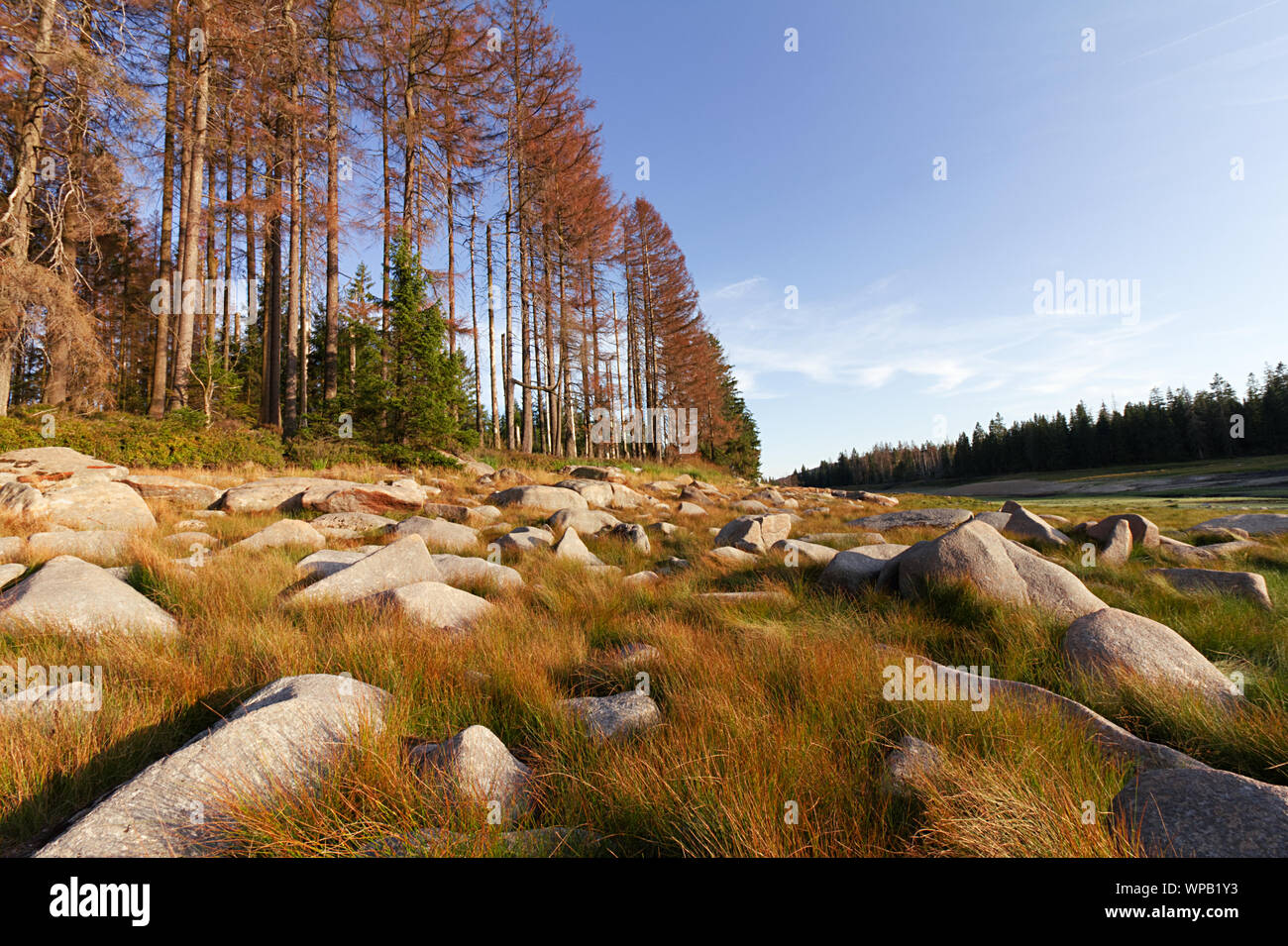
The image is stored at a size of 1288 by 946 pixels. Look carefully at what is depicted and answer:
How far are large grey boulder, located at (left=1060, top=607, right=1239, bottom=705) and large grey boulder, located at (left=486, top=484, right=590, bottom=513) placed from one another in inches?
298

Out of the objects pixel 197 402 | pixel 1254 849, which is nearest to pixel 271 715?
pixel 1254 849

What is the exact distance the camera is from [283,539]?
17.8ft

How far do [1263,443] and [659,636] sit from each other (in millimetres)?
81835

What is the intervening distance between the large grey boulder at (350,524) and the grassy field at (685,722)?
2902 millimetres

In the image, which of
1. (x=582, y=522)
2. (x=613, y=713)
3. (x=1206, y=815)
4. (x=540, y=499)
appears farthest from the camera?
(x=540, y=499)

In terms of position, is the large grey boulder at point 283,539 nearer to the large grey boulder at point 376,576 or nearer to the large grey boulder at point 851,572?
the large grey boulder at point 376,576

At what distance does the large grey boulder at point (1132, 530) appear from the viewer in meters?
5.62

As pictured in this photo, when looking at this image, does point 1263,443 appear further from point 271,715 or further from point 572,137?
point 271,715

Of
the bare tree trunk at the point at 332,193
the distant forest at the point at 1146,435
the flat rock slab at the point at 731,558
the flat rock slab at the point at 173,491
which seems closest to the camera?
the flat rock slab at the point at 731,558

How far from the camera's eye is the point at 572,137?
19.7 m

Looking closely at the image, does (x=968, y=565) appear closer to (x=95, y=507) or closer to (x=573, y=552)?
(x=573, y=552)

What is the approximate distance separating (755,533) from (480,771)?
5.23m
